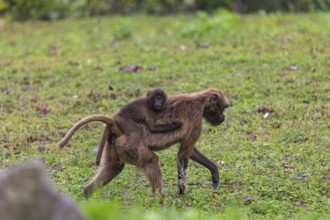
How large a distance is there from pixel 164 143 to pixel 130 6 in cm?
1320

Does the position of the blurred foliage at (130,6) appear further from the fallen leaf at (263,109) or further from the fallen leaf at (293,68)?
the fallen leaf at (263,109)

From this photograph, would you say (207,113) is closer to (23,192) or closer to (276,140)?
(276,140)

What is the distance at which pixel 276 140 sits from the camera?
32.1 ft

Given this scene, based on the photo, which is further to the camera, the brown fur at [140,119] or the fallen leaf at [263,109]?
the fallen leaf at [263,109]

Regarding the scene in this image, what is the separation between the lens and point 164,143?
773 cm

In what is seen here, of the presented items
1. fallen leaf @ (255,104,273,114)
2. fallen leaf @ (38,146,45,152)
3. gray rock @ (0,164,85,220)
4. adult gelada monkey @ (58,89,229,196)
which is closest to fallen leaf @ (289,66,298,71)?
fallen leaf @ (255,104,273,114)

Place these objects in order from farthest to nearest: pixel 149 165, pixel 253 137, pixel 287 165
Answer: pixel 253 137 → pixel 287 165 → pixel 149 165

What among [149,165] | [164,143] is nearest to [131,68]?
[164,143]

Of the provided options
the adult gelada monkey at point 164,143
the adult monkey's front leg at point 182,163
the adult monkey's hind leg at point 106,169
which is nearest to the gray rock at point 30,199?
the adult gelada monkey at point 164,143

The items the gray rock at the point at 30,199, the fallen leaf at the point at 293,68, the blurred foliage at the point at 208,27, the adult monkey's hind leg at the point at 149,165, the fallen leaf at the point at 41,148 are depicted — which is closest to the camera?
the gray rock at the point at 30,199

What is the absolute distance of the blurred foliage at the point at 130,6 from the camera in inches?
762

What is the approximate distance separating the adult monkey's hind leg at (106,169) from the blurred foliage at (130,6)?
11.7 meters

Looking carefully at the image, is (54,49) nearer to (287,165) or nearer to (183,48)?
(183,48)

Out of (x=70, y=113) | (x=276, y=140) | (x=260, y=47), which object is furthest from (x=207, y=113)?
(x=260, y=47)
